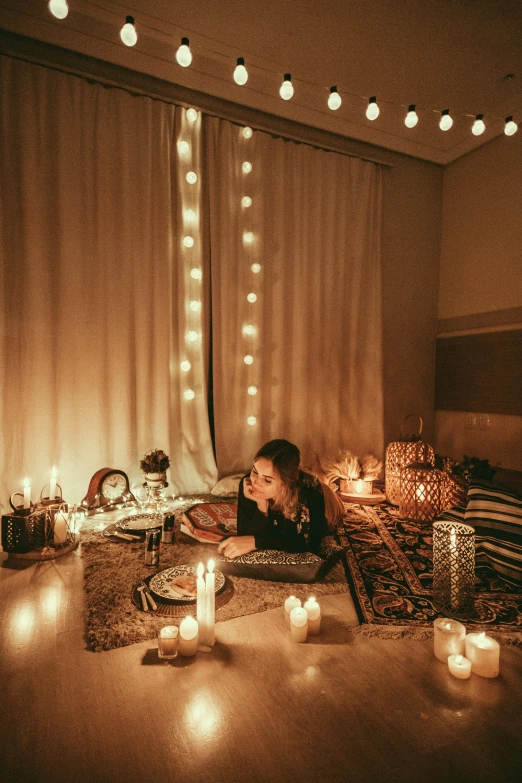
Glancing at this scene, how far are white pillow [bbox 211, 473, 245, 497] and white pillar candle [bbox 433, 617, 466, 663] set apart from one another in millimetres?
1879

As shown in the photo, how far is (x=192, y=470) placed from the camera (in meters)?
3.12

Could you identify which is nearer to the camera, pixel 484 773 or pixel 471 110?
pixel 484 773

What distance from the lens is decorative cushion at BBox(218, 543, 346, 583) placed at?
1.77m

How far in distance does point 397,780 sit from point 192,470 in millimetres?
2339

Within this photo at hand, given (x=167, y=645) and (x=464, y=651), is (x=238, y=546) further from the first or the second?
(x=464, y=651)

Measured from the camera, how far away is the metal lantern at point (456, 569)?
156cm

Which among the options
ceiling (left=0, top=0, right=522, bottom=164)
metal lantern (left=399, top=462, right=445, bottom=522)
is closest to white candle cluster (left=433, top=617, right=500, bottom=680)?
metal lantern (left=399, top=462, right=445, bottom=522)

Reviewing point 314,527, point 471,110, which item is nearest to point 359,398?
point 314,527

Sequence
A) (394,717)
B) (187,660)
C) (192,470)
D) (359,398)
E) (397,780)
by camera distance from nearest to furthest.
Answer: (397,780), (394,717), (187,660), (192,470), (359,398)

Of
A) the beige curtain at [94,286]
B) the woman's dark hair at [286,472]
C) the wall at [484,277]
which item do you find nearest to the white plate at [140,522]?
the beige curtain at [94,286]

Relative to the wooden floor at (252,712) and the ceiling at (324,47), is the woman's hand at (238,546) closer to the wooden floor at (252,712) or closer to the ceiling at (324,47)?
the wooden floor at (252,712)

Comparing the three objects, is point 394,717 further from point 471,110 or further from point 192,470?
point 471,110

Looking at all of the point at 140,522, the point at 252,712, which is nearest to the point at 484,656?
the point at 252,712

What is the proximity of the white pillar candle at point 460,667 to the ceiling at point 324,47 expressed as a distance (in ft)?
9.65
